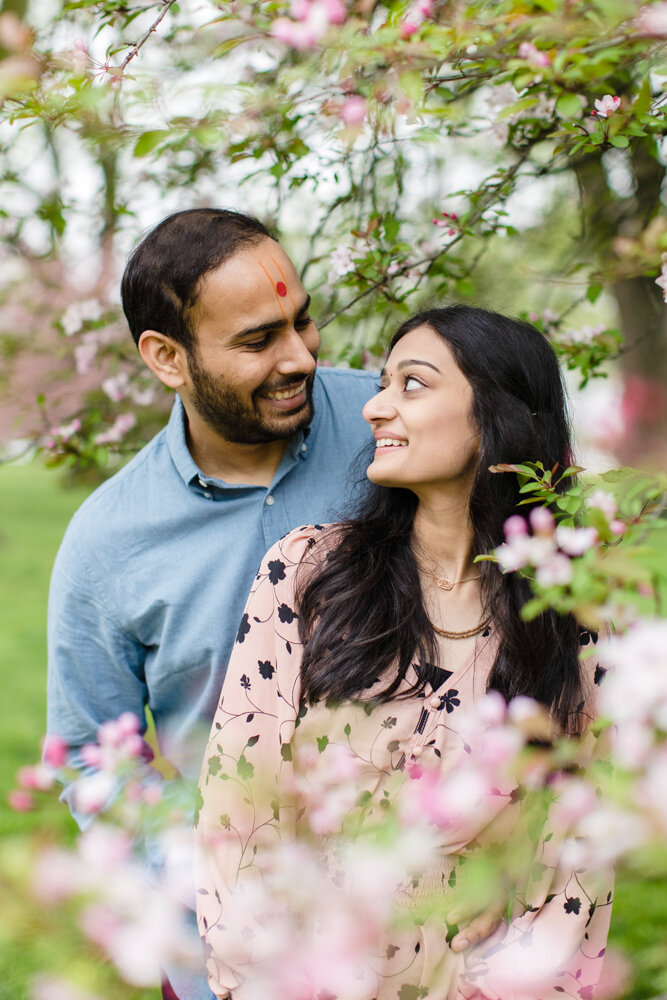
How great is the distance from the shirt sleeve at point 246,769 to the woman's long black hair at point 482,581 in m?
0.05

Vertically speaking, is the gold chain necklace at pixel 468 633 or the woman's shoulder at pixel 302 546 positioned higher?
the woman's shoulder at pixel 302 546

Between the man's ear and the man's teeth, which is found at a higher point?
the man's ear

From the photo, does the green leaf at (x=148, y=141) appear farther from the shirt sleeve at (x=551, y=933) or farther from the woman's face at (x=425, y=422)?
the shirt sleeve at (x=551, y=933)

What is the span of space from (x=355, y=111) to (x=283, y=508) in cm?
99

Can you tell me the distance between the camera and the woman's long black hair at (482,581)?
5.74 ft

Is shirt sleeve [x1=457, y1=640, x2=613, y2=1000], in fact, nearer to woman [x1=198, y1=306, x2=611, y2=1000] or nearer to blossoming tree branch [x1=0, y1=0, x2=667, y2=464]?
woman [x1=198, y1=306, x2=611, y2=1000]

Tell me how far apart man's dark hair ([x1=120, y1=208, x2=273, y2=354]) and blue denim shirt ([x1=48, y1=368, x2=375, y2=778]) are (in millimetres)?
260

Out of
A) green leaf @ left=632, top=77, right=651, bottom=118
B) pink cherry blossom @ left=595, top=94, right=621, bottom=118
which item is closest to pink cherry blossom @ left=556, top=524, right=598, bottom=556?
green leaf @ left=632, top=77, right=651, bottom=118

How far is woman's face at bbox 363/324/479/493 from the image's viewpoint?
177 cm

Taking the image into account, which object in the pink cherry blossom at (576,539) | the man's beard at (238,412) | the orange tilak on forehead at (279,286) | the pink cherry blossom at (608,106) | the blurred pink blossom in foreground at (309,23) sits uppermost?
the blurred pink blossom in foreground at (309,23)

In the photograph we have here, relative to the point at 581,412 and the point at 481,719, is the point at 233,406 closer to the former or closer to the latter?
the point at 581,412

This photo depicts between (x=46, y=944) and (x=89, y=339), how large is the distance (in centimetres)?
282

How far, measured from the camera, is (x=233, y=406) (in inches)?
81.5

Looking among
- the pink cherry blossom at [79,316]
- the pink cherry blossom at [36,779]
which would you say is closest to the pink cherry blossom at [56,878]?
the pink cherry blossom at [36,779]
